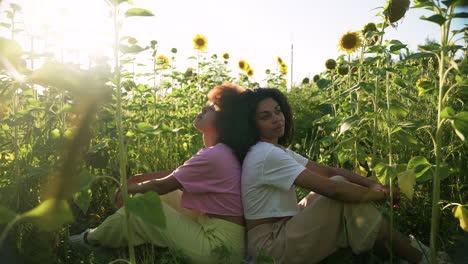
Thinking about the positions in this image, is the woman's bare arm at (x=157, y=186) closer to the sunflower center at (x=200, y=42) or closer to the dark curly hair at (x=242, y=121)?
the dark curly hair at (x=242, y=121)

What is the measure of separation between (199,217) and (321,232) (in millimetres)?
694

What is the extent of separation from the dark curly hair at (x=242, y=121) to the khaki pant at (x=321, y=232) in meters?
0.49

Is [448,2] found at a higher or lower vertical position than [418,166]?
higher

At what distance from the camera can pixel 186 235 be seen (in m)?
2.45

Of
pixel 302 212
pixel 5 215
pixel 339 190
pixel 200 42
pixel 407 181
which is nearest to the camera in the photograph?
pixel 5 215

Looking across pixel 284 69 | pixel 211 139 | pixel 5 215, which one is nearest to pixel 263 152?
pixel 211 139

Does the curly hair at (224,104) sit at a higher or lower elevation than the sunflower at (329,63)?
lower

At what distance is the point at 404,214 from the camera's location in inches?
115

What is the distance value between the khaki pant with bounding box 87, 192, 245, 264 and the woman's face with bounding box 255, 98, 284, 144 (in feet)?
1.81

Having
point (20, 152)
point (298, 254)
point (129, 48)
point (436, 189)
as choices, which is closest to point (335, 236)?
point (298, 254)

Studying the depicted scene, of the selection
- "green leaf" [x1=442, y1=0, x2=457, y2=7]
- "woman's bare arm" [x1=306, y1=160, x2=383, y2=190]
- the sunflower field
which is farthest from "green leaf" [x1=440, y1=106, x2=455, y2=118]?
"woman's bare arm" [x1=306, y1=160, x2=383, y2=190]

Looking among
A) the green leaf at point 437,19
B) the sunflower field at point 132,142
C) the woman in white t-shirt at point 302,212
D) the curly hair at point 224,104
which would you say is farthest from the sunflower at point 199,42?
the green leaf at point 437,19

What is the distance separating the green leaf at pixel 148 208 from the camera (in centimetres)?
120

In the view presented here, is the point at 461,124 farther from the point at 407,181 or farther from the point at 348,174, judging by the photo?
the point at 348,174
